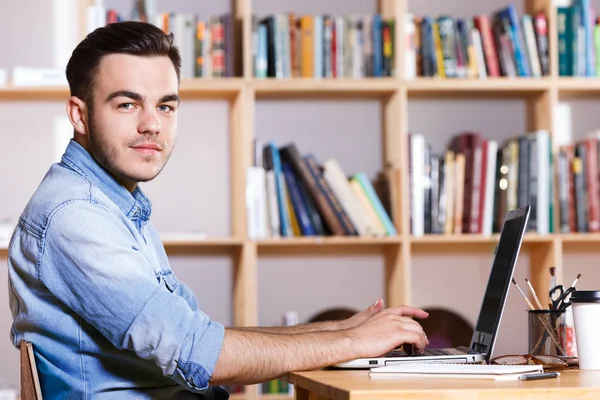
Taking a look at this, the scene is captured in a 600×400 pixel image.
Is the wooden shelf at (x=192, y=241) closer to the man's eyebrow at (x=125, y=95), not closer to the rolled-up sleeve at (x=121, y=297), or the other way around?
the man's eyebrow at (x=125, y=95)

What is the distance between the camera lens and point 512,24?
10.7ft

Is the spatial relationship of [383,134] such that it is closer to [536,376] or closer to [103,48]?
[103,48]

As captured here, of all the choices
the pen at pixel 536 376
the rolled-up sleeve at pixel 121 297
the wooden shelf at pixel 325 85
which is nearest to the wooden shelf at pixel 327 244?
the wooden shelf at pixel 325 85

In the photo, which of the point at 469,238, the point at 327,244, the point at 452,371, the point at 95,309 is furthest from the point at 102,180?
the point at 469,238

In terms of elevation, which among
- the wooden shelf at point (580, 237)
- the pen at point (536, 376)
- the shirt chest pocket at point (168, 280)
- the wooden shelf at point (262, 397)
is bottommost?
the wooden shelf at point (262, 397)

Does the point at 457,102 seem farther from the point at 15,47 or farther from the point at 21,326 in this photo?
the point at 21,326

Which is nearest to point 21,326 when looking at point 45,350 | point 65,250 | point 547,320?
point 45,350

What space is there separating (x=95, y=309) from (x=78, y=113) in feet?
1.57

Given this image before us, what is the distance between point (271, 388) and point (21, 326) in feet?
5.60

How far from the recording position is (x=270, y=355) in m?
1.52

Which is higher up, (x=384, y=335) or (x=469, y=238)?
(x=469, y=238)

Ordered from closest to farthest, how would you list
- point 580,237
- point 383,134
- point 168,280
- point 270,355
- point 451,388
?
point 451,388, point 270,355, point 168,280, point 580,237, point 383,134

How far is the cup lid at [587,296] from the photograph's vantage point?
5.19ft

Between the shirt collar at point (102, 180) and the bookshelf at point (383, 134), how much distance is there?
134 cm
